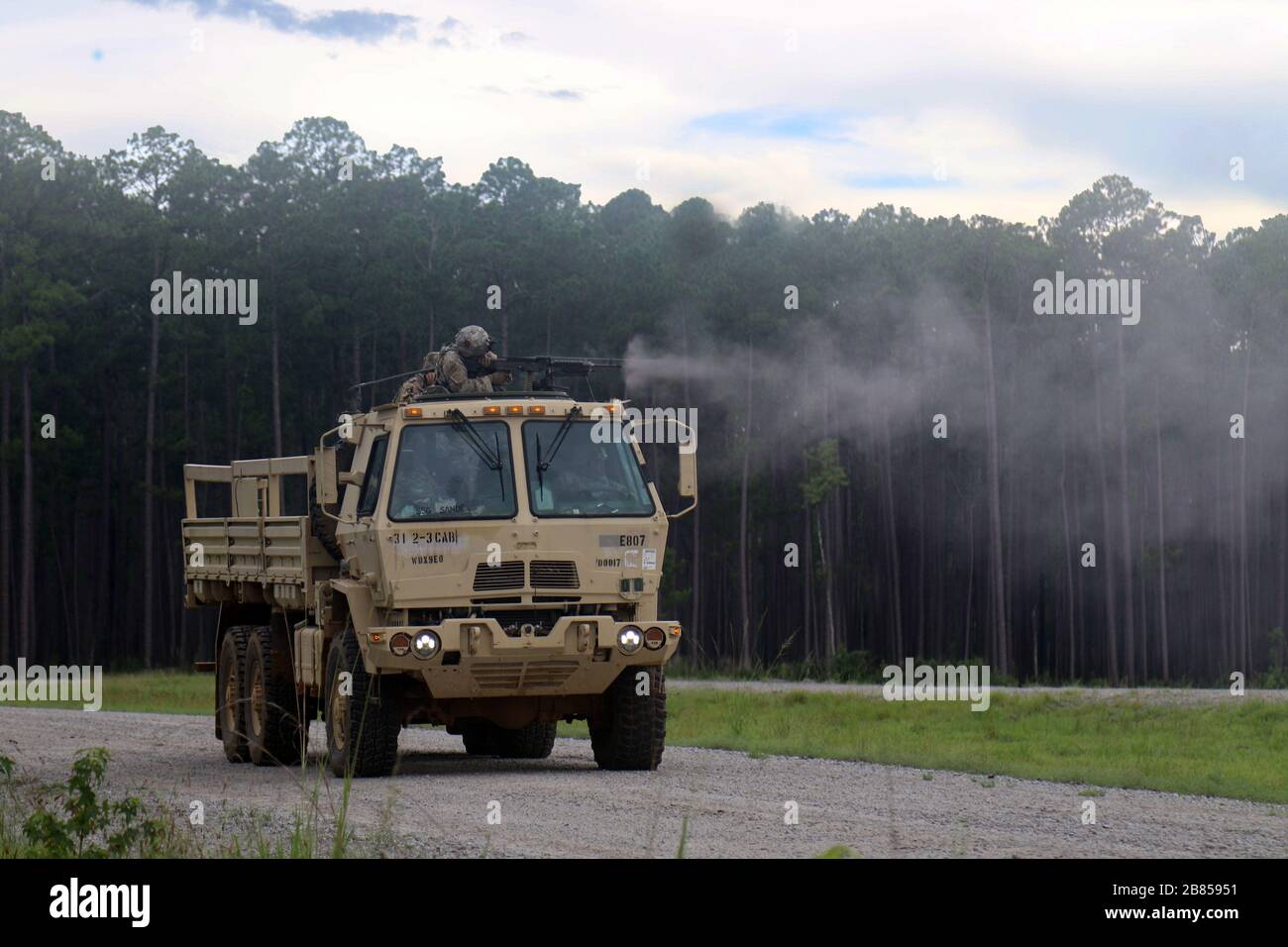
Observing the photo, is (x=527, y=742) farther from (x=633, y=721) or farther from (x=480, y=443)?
(x=480, y=443)

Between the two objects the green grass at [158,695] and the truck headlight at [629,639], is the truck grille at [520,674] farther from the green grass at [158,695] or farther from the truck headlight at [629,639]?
the green grass at [158,695]

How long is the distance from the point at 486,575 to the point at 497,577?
9 centimetres

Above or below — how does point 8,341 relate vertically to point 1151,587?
above

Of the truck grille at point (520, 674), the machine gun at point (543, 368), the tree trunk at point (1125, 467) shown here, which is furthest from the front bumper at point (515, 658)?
the tree trunk at point (1125, 467)

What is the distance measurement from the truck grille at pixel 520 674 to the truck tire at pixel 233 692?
452cm

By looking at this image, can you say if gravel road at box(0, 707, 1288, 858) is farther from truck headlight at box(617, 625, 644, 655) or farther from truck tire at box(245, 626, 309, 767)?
truck headlight at box(617, 625, 644, 655)

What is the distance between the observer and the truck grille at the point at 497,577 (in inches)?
550

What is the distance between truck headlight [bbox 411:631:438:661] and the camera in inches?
540

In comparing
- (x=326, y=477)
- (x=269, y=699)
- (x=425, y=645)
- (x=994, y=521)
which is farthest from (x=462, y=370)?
(x=994, y=521)

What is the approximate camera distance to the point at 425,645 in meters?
13.7

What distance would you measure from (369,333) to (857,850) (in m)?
55.5

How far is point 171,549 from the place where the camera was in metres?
70.6
